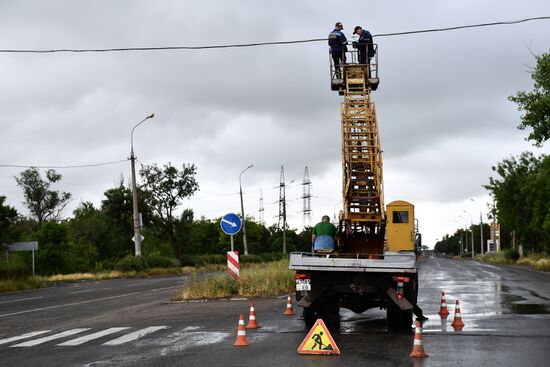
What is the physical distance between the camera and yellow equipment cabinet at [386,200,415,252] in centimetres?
1741

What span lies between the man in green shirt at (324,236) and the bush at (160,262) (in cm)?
3718

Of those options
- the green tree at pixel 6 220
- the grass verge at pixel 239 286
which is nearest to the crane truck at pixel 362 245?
the grass verge at pixel 239 286

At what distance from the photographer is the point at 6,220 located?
4247 centimetres

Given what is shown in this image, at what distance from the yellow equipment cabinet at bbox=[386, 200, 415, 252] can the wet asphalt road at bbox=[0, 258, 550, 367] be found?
5.44 ft

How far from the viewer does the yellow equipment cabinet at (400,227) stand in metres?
17.4

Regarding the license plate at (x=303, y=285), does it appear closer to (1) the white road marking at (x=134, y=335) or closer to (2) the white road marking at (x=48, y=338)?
(1) the white road marking at (x=134, y=335)

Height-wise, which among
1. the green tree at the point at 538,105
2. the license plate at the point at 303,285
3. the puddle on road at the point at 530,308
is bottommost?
the puddle on road at the point at 530,308

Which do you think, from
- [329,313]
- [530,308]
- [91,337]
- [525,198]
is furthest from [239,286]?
[525,198]

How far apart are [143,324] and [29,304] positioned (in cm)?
967

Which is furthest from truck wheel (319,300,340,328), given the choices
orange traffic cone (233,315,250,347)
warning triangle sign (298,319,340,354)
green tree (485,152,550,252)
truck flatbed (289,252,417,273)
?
green tree (485,152,550,252)

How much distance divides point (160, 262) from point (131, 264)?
523 centimetres

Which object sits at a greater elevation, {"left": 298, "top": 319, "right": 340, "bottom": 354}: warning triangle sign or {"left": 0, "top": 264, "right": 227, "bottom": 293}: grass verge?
{"left": 298, "top": 319, "right": 340, "bottom": 354}: warning triangle sign

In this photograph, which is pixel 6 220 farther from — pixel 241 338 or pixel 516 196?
pixel 516 196

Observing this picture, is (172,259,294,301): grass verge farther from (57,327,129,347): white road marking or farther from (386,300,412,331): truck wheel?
(386,300,412,331): truck wheel
